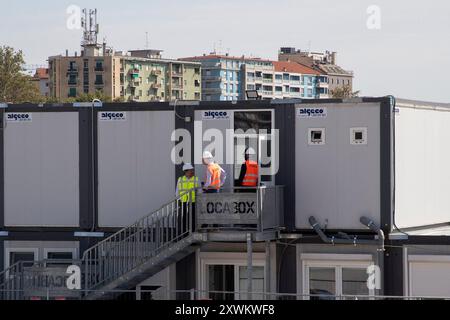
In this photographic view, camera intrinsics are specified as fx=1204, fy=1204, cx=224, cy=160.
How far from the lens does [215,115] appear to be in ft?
101

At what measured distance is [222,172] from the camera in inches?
1191

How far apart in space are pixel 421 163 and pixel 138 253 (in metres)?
7.95

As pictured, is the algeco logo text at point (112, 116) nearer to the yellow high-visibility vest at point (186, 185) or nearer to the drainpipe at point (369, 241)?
the yellow high-visibility vest at point (186, 185)

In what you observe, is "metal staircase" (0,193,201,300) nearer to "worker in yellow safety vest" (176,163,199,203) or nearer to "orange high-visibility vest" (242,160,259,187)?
"worker in yellow safety vest" (176,163,199,203)

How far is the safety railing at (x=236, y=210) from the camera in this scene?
96.7 feet

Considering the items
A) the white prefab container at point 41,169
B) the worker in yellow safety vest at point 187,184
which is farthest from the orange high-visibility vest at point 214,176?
the white prefab container at point 41,169

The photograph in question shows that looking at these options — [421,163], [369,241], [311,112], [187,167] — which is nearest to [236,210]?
[187,167]

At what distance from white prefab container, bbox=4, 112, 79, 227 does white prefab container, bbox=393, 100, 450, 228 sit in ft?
27.9

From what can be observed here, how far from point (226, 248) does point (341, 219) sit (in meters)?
3.11

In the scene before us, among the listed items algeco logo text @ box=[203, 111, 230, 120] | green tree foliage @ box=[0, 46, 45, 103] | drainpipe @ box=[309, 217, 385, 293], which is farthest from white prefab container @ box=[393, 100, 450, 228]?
green tree foliage @ box=[0, 46, 45, 103]

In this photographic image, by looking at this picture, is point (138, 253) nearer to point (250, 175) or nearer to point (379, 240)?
Result: point (250, 175)

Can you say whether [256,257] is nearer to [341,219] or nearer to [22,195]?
[341,219]

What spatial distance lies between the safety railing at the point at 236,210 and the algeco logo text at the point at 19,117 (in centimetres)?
552

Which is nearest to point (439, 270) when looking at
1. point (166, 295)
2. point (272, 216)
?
point (272, 216)
